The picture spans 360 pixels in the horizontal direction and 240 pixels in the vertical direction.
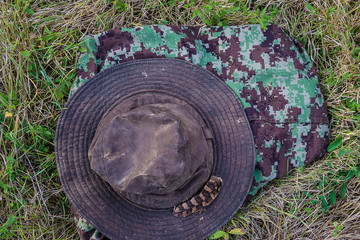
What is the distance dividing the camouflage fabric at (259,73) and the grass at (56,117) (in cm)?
13

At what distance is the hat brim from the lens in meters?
1.69

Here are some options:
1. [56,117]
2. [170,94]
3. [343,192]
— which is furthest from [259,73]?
[56,117]

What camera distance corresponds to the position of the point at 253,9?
2.26 metres

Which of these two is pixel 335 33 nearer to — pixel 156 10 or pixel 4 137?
pixel 156 10

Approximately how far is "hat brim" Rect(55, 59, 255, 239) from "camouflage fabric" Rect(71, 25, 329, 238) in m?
0.17

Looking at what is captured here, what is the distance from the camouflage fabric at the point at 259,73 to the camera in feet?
6.32

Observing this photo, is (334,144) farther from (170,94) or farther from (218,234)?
(170,94)

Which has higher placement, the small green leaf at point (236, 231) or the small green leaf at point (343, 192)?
the small green leaf at point (343, 192)

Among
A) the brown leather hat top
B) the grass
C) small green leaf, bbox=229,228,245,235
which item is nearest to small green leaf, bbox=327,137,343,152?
the grass

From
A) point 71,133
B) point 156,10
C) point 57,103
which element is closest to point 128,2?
point 156,10

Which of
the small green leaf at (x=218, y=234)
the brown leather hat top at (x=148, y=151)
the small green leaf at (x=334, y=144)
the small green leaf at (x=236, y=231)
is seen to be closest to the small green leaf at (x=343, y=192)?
the small green leaf at (x=334, y=144)

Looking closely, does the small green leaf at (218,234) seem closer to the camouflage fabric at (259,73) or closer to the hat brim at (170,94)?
the hat brim at (170,94)

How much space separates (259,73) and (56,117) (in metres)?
1.35

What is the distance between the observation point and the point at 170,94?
175 cm
